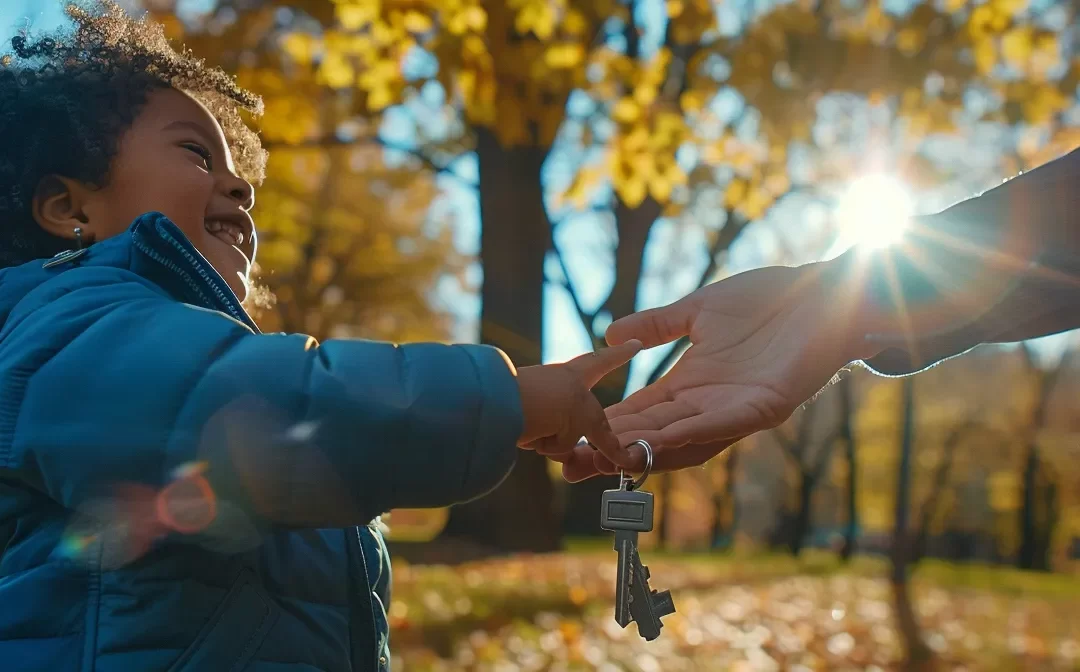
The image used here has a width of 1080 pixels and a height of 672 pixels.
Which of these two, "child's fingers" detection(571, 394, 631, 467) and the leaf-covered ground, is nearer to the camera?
"child's fingers" detection(571, 394, 631, 467)

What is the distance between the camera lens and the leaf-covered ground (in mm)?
5504

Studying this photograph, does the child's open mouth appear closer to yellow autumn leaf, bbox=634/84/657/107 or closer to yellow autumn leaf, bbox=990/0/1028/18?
yellow autumn leaf, bbox=634/84/657/107

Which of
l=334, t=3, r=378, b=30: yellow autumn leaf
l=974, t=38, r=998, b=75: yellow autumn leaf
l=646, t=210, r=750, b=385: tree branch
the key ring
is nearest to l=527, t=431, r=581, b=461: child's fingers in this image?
the key ring

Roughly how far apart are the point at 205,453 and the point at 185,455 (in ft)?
0.10

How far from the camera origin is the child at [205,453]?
1355 millimetres

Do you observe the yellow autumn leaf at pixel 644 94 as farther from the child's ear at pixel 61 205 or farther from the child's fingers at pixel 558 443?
the child's fingers at pixel 558 443

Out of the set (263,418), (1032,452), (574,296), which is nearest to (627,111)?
(574,296)

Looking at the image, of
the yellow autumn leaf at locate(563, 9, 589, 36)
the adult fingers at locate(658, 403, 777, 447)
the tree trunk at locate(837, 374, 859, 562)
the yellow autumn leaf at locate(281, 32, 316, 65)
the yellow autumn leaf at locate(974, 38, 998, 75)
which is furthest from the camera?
the tree trunk at locate(837, 374, 859, 562)

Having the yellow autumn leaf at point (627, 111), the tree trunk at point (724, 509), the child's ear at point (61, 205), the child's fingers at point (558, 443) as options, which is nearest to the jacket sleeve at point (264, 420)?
the child's fingers at point (558, 443)

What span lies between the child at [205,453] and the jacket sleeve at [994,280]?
943 millimetres

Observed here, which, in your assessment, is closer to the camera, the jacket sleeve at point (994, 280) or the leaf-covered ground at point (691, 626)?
the jacket sleeve at point (994, 280)

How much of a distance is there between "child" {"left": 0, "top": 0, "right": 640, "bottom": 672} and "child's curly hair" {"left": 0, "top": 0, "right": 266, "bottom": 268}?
31 cm

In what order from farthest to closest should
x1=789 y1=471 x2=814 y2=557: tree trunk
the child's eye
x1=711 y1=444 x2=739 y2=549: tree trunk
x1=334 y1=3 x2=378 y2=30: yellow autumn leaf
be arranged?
1. x1=711 y1=444 x2=739 y2=549: tree trunk
2. x1=789 y1=471 x2=814 y2=557: tree trunk
3. x1=334 y1=3 x2=378 y2=30: yellow autumn leaf
4. the child's eye

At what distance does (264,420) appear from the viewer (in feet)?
4.42
